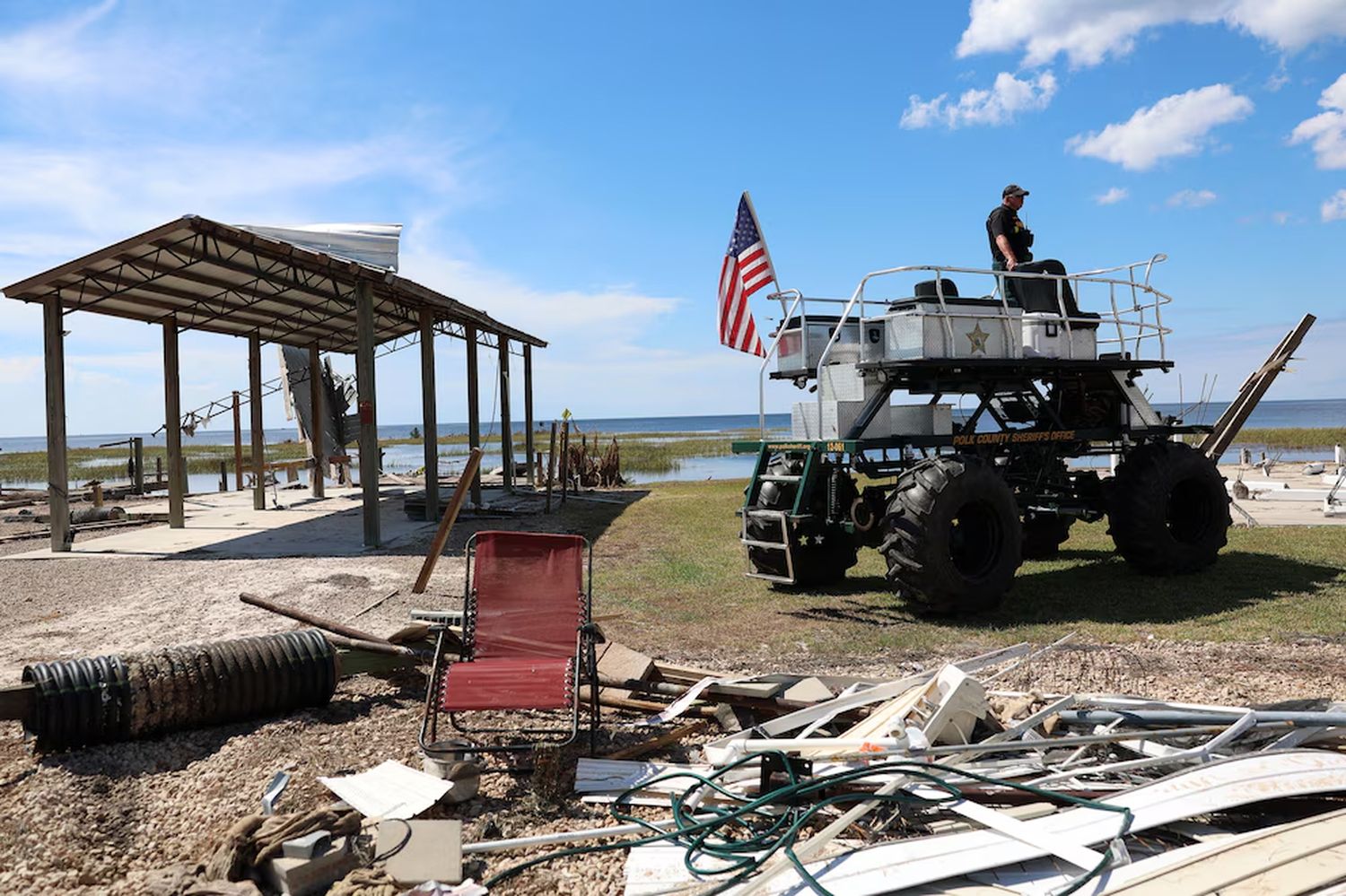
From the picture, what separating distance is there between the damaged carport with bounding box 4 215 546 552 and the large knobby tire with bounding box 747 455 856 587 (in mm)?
5779

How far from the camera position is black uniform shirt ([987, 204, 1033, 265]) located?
875cm

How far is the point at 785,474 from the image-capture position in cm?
812

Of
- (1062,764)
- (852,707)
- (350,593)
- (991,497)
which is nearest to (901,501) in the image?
(991,497)

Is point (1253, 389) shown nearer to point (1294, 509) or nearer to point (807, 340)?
point (1294, 509)

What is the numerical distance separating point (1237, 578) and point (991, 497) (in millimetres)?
2924

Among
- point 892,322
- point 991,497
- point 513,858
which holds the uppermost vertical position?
point 892,322

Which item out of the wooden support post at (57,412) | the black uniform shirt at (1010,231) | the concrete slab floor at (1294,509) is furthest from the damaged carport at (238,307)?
the concrete slab floor at (1294,509)

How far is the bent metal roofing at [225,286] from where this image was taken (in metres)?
11.6

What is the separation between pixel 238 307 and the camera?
52.4 feet

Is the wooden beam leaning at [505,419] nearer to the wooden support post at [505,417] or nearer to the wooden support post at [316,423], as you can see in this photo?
the wooden support post at [505,417]

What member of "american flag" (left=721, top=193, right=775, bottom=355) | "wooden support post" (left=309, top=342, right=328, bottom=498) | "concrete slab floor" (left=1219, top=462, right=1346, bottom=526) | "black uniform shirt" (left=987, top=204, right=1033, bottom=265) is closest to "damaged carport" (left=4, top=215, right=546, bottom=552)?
"wooden support post" (left=309, top=342, right=328, bottom=498)

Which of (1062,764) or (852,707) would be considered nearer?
(1062,764)

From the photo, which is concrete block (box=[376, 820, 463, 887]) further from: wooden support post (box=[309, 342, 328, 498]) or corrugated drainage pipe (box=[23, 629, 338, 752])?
wooden support post (box=[309, 342, 328, 498])

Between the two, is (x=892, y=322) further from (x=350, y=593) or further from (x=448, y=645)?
(x=350, y=593)
